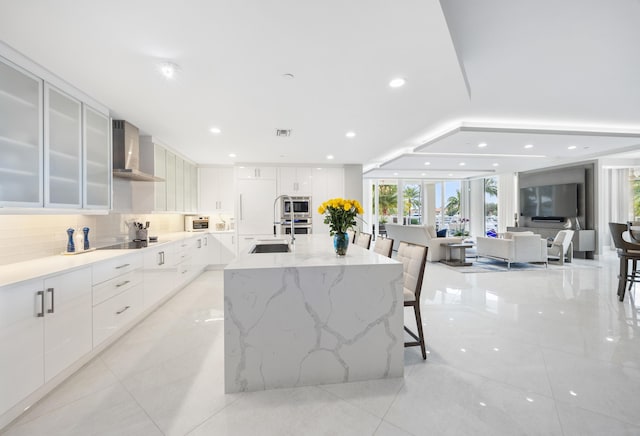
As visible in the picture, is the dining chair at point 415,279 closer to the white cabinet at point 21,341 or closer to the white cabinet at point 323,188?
the white cabinet at point 21,341

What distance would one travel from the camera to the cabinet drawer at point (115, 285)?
7.73ft

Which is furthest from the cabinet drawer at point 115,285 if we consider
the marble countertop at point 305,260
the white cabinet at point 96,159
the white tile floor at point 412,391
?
the marble countertop at point 305,260

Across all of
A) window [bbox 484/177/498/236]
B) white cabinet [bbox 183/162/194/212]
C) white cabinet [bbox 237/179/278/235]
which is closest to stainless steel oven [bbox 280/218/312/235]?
white cabinet [bbox 237/179/278/235]

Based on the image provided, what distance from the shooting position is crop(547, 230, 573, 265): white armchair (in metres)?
6.08

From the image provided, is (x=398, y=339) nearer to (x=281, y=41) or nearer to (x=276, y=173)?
(x=281, y=41)

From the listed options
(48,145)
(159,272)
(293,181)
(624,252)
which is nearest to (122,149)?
(48,145)

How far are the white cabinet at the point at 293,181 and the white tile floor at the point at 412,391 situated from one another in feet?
12.0

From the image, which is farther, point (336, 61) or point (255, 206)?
point (255, 206)

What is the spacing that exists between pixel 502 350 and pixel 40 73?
14.3ft

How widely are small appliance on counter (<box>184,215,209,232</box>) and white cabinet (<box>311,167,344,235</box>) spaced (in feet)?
7.89

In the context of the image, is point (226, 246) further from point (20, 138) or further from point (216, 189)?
point (20, 138)

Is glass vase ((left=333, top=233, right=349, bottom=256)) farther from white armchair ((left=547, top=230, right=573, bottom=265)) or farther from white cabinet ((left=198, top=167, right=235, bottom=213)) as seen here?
white armchair ((left=547, top=230, right=573, bottom=265))

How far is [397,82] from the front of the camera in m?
2.56

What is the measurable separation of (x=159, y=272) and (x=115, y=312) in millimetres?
986
